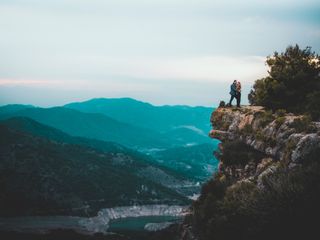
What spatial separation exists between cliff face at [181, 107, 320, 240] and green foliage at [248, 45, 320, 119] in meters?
1.82

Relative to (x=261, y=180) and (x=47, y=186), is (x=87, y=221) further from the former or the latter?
(x=261, y=180)

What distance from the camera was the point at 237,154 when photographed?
33.4m

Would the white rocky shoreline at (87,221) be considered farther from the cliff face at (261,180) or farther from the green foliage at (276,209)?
the green foliage at (276,209)

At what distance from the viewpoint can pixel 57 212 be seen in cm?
15900

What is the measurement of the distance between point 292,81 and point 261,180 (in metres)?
10.7

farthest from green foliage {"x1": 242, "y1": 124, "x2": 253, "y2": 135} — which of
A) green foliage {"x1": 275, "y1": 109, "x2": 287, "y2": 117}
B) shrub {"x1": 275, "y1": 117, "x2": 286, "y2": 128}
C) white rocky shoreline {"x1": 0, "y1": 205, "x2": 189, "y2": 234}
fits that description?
white rocky shoreline {"x1": 0, "y1": 205, "x2": 189, "y2": 234}

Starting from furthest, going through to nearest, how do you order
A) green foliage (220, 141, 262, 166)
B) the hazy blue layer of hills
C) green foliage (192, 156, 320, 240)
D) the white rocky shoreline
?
the hazy blue layer of hills
the white rocky shoreline
green foliage (220, 141, 262, 166)
green foliage (192, 156, 320, 240)

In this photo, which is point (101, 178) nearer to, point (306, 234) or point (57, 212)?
point (57, 212)

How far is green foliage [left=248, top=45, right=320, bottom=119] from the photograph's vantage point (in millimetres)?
33250

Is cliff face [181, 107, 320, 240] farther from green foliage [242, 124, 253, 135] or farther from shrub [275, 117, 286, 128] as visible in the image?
shrub [275, 117, 286, 128]

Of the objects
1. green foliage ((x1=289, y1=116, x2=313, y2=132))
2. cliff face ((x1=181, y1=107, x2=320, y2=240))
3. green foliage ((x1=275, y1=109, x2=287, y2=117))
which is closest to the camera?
cliff face ((x1=181, y1=107, x2=320, y2=240))

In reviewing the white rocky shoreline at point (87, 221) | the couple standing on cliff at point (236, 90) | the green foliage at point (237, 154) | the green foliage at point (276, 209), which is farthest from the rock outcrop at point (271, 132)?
the white rocky shoreline at point (87, 221)

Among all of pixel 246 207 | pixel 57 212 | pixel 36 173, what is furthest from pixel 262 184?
pixel 36 173

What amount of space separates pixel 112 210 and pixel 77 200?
566 inches
